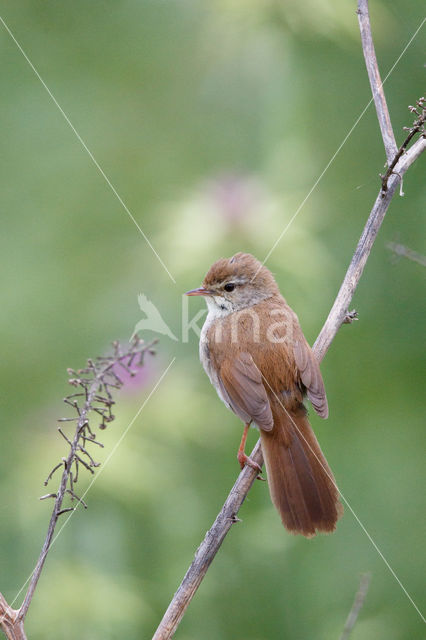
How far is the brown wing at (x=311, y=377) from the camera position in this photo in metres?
2.97

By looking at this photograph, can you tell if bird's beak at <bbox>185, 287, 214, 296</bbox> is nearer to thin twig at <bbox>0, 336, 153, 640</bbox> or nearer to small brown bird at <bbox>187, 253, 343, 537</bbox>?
small brown bird at <bbox>187, 253, 343, 537</bbox>

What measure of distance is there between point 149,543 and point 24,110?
12.4ft

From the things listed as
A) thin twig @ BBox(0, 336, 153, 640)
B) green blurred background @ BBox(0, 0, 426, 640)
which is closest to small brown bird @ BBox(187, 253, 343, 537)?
green blurred background @ BBox(0, 0, 426, 640)

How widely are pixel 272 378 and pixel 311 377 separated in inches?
6.7

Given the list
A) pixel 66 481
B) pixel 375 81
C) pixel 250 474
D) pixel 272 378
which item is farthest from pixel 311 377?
pixel 66 481

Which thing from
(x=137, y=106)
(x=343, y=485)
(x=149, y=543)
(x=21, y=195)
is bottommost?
(x=149, y=543)

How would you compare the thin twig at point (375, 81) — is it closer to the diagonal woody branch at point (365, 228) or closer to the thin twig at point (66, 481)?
the diagonal woody branch at point (365, 228)

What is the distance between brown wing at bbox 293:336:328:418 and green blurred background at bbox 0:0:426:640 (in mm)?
180

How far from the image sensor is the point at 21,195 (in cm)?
568

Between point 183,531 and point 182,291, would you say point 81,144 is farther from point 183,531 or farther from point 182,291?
point 183,531

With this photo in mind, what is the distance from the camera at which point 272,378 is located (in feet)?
10.2

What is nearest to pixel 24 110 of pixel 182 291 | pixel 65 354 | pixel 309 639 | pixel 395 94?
pixel 65 354

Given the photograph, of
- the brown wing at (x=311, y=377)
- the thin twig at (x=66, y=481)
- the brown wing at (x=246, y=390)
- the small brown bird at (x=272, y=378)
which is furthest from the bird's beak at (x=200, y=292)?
the thin twig at (x=66, y=481)

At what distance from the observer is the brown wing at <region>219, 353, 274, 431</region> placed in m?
2.99
